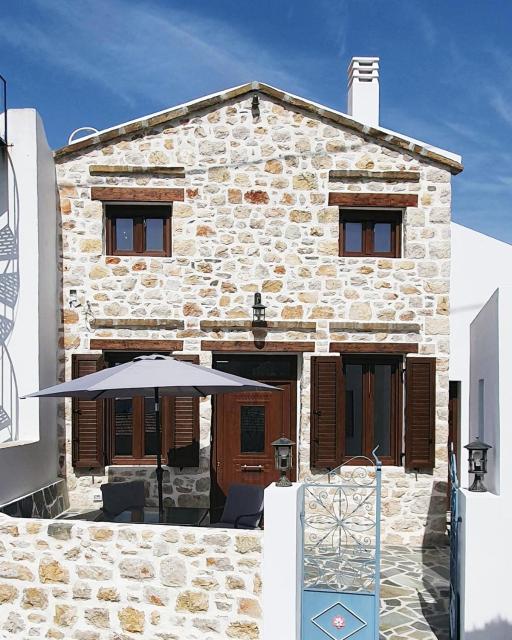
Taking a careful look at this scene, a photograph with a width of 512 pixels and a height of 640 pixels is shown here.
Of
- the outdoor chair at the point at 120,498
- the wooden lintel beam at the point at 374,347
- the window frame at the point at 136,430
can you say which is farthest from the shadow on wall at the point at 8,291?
the wooden lintel beam at the point at 374,347

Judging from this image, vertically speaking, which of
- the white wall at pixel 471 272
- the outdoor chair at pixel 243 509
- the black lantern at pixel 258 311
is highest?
the white wall at pixel 471 272

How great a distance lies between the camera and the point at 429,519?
8.38 m

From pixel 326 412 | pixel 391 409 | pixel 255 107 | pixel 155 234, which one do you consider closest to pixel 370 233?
pixel 255 107

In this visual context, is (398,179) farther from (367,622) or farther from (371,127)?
(367,622)

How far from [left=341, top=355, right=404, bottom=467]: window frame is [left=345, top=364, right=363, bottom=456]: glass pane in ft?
0.22

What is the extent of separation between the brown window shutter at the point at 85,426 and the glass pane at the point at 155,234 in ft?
6.33

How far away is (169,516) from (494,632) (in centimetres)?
412

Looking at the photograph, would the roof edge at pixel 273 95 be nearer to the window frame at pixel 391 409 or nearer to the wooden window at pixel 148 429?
the window frame at pixel 391 409

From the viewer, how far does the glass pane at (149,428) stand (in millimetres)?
8766

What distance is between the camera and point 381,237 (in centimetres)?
891

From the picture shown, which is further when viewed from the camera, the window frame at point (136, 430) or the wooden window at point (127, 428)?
the window frame at point (136, 430)

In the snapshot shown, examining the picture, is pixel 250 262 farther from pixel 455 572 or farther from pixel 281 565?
pixel 455 572

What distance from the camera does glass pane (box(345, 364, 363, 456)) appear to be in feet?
28.6

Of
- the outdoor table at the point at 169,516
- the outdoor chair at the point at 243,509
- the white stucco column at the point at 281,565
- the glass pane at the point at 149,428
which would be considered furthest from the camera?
the glass pane at the point at 149,428
